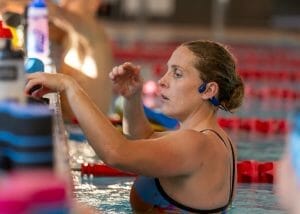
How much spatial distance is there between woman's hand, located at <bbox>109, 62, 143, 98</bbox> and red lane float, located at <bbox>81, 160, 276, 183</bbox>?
104 centimetres

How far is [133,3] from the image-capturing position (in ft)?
54.9

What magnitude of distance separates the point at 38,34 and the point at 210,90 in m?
1.15

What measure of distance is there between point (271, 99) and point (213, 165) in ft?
15.4

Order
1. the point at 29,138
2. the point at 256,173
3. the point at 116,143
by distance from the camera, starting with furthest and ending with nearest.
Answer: the point at 256,173 < the point at 116,143 < the point at 29,138

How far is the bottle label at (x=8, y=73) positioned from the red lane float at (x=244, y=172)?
2.15 metres

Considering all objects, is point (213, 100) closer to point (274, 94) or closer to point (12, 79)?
point (12, 79)

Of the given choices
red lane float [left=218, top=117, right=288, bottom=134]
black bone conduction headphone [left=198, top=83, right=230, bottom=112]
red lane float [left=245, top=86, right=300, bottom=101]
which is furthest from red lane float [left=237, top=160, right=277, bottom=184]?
red lane float [left=245, top=86, right=300, bottom=101]

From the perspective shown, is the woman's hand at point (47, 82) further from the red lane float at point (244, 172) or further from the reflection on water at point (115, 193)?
the red lane float at point (244, 172)

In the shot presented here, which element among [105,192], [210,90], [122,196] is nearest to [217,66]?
[210,90]

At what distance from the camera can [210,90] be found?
2.77 metres

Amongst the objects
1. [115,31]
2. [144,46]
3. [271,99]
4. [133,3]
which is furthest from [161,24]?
[271,99]

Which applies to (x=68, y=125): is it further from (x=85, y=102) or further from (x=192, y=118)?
(x=85, y=102)

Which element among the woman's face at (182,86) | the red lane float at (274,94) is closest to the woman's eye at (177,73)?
the woman's face at (182,86)

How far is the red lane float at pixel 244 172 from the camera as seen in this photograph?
12.7 ft
